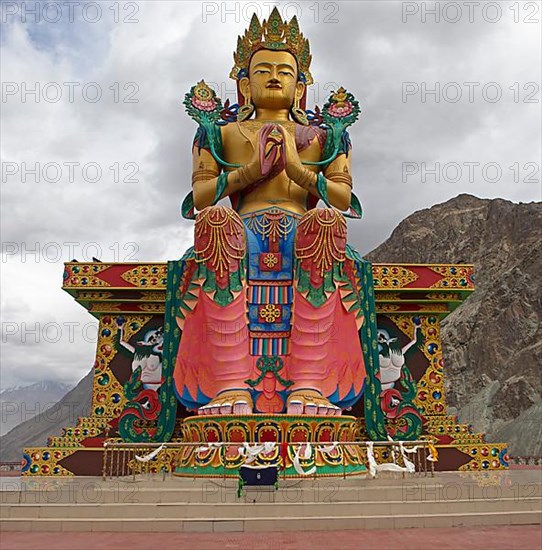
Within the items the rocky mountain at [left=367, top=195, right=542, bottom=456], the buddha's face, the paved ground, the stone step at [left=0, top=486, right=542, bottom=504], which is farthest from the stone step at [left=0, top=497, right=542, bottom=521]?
the rocky mountain at [left=367, top=195, right=542, bottom=456]

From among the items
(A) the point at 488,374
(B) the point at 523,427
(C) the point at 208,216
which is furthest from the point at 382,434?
(A) the point at 488,374

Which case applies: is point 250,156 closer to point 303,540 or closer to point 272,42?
point 272,42

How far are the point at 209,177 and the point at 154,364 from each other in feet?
8.88

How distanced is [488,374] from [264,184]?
88.6 ft

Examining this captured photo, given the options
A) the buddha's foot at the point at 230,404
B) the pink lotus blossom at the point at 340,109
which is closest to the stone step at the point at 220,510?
the buddha's foot at the point at 230,404

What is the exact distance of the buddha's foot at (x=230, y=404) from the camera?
6531 mm

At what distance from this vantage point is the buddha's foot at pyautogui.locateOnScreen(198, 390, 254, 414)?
6.53m

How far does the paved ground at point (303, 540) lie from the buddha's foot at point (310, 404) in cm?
231

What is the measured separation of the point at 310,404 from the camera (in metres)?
6.55

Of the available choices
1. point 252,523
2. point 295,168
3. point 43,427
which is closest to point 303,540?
point 252,523

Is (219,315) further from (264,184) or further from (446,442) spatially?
(446,442)

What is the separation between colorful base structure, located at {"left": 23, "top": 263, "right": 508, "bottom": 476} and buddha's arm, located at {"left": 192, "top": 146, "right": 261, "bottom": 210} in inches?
55.2

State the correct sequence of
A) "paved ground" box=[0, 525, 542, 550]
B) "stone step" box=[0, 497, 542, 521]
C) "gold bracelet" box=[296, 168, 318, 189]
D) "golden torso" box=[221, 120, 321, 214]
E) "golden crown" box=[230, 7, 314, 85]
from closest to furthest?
"paved ground" box=[0, 525, 542, 550] → "stone step" box=[0, 497, 542, 521] → "gold bracelet" box=[296, 168, 318, 189] → "golden torso" box=[221, 120, 321, 214] → "golden crown" box=[230, 7, 314, 85]

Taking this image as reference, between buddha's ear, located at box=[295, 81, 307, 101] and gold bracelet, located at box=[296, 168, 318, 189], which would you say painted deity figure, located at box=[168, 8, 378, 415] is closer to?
gold bracelet, located at box=[296, 168, 318, 189]
